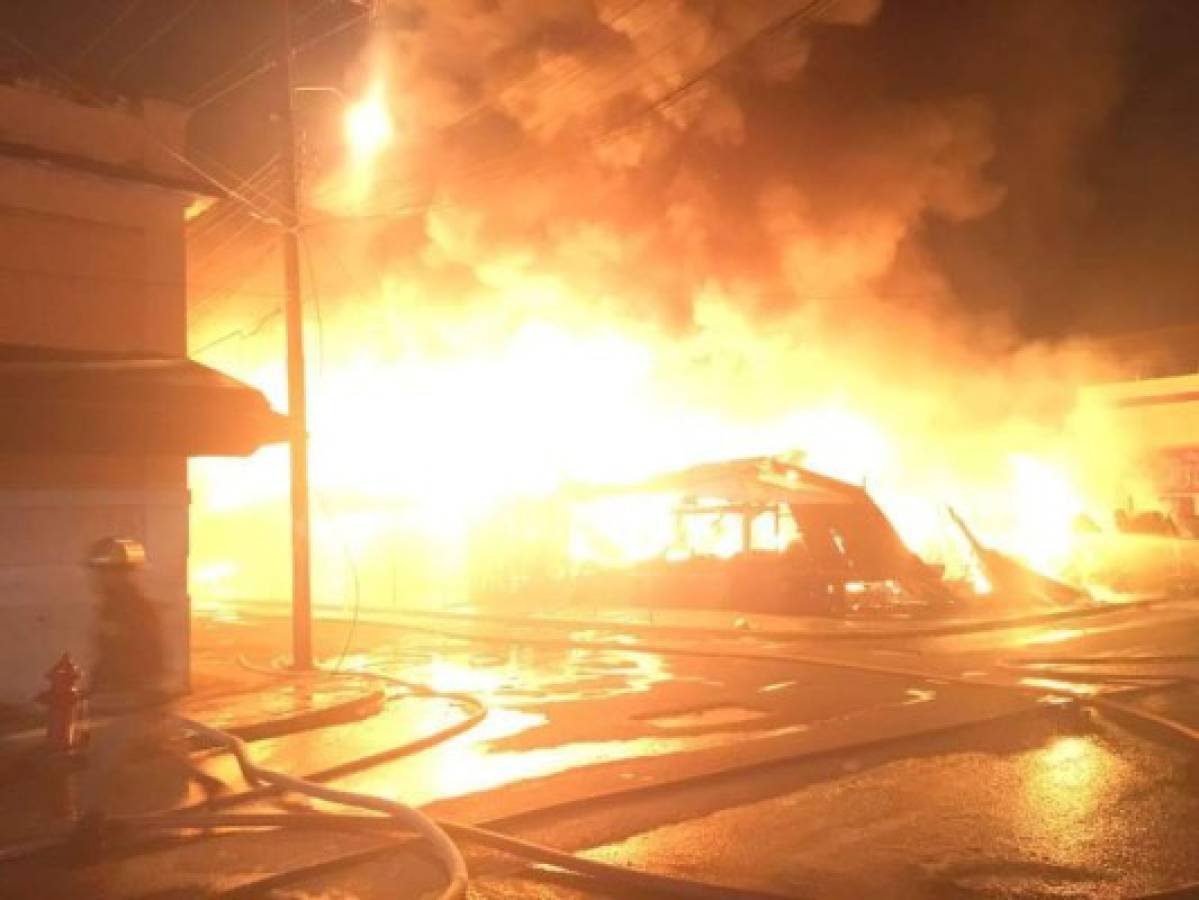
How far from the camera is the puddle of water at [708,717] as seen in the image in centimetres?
1007

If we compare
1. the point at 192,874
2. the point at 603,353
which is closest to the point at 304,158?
the point at 192,874

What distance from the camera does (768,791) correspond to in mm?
7422

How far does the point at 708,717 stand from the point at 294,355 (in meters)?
6.48

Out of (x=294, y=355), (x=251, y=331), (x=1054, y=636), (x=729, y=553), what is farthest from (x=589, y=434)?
(x=294, y=355)

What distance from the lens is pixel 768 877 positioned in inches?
220

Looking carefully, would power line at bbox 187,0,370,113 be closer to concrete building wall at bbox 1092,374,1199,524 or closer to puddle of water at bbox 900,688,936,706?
puddle of water at bbox 900,688,936,706

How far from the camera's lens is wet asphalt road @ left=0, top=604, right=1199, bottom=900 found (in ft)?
18.5

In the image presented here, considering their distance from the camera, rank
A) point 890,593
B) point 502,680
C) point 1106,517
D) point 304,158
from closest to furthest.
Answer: point 502,680
point 304,158
point 890,593
point 1106,517

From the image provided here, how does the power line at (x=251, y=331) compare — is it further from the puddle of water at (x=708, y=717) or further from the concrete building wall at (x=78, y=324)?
the puddle of water at (x=708, y=717)

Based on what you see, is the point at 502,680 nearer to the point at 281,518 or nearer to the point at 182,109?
the point at 182,109

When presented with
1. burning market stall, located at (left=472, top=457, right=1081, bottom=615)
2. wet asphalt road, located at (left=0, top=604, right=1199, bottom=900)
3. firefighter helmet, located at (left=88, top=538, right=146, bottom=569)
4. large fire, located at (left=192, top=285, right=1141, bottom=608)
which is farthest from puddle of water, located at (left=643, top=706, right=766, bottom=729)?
large fire, located at (left=192, top=285, right=1141, bottom=608)

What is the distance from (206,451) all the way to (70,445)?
4.36ft

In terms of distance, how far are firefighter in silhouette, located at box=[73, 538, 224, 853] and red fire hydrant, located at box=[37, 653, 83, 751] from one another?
0.16 m

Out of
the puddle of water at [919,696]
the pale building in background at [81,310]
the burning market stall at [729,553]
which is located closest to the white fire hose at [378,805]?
the pale building in background at [81,310]
